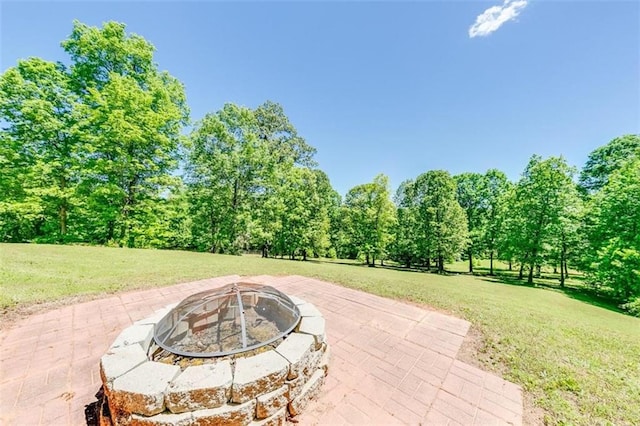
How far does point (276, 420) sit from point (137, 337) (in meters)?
1.87

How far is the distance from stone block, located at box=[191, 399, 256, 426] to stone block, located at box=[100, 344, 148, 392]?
787 mm

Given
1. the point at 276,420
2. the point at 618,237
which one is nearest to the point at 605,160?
the point at 618,237

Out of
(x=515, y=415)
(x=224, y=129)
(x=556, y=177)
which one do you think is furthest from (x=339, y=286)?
(x=556, y=177)

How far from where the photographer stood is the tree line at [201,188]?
10953 mm

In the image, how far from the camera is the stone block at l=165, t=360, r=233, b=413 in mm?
1788

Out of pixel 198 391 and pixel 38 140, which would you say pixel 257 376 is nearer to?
pixel 198 391

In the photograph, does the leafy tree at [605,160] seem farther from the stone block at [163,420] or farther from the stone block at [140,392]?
the stone block at [140,392]

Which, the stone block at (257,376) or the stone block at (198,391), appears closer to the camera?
the stone block at (198,391)

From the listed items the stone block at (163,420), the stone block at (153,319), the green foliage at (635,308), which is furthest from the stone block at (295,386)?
the green foliage at (635,308)

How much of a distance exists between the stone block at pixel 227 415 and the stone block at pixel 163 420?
5cm

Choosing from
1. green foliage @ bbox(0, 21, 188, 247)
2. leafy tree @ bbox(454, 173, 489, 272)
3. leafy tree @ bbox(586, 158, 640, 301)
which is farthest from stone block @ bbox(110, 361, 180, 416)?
leafy tree @ bbox(454, 173, 489, 272)

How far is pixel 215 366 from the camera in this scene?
2078 mm

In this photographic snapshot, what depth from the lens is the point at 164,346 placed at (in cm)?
242

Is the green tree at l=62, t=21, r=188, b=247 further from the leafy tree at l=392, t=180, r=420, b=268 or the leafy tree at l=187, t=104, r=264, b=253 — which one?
the leafy tree at l=392, t=180, r=420, b=268
